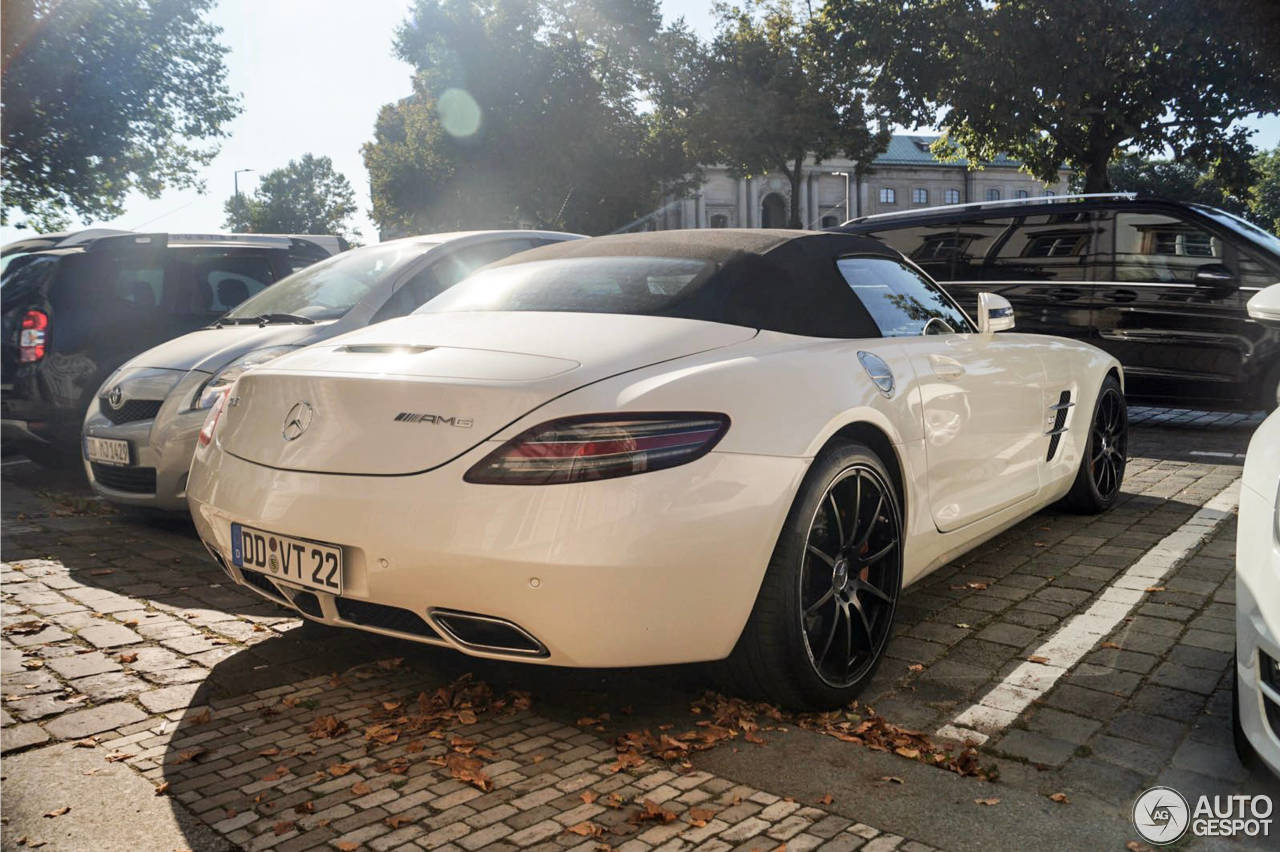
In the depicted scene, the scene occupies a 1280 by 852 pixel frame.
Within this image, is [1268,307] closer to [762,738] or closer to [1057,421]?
[762,738]

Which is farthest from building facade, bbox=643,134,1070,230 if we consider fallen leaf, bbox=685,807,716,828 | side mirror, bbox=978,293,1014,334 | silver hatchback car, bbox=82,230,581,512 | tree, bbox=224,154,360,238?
fallen leaf, bbox=685,807,716,828

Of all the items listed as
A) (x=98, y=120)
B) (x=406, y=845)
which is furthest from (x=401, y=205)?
(x=406, y=845)

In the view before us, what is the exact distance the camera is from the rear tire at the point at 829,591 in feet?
10.4

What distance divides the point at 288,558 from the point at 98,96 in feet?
76.0

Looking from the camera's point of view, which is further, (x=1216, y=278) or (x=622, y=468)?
(x=1216, y=278)

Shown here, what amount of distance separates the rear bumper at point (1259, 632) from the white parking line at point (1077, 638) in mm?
716

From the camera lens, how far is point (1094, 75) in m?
21.5

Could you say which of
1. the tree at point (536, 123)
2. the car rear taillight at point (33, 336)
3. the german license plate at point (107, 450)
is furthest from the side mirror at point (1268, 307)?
the tree at point (536, 123)

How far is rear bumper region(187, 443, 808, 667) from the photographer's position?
9.30 feet

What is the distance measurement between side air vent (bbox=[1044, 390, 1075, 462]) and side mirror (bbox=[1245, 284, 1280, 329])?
6.22 feet

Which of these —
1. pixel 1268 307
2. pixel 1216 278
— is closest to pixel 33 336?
pixel 1268 307

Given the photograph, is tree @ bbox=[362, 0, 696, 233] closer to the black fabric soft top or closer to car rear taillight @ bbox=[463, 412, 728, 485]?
the black fabric soft top

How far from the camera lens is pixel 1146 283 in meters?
9.54

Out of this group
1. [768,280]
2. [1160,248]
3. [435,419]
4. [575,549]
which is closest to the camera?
[575,549]
